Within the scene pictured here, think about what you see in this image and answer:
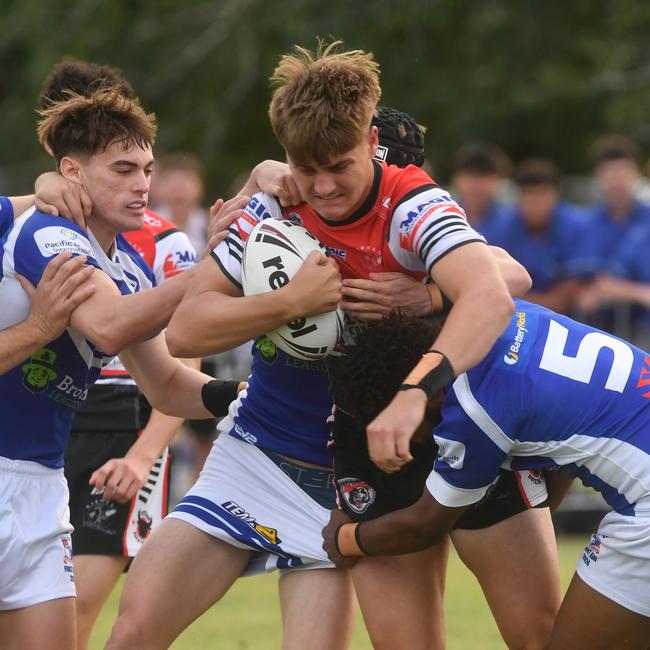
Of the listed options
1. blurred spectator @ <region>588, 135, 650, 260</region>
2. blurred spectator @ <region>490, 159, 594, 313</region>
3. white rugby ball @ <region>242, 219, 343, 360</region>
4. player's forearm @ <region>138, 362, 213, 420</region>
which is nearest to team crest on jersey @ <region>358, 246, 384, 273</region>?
white rugby ball @ <region>242, 219, 343, 360</region>

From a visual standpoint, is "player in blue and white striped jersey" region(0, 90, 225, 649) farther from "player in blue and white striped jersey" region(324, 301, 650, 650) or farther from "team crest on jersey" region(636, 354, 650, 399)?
"team crest on jersey" region(636, 354, 650, 399)

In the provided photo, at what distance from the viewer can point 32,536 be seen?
15.4 ft

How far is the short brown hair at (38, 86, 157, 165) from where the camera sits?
15.7ft

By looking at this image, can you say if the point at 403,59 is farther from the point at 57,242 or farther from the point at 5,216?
the point at 57,242

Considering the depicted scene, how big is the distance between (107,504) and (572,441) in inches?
95.1

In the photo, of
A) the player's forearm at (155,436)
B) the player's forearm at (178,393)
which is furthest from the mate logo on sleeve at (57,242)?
the player's forearm at (155,436)

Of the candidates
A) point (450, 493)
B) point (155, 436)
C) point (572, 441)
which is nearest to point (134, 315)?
point (450, 493)

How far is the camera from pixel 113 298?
4.54 meters

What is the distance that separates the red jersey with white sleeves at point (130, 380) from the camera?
19.7 feet

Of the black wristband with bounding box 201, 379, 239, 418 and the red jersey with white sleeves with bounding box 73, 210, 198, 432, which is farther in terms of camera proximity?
the red jersey with white sleeves with bounding box 73, 210, 198, 432

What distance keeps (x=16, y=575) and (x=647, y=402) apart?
7.30 feet

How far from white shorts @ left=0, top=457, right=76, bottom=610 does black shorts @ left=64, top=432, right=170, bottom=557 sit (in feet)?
3.26

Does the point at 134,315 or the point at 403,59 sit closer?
the point at 134,315

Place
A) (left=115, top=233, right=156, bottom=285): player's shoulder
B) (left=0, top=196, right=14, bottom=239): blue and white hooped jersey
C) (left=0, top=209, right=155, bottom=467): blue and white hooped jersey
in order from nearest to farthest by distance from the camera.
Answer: (left=0, top=209, right=155, bottom=467): blue and white hooped jersey → (left=0, top=196, right=14, bottom=239): blue and white hooped jersey → (left=115, top=233, right=156, bottom=285): player's shoulder
